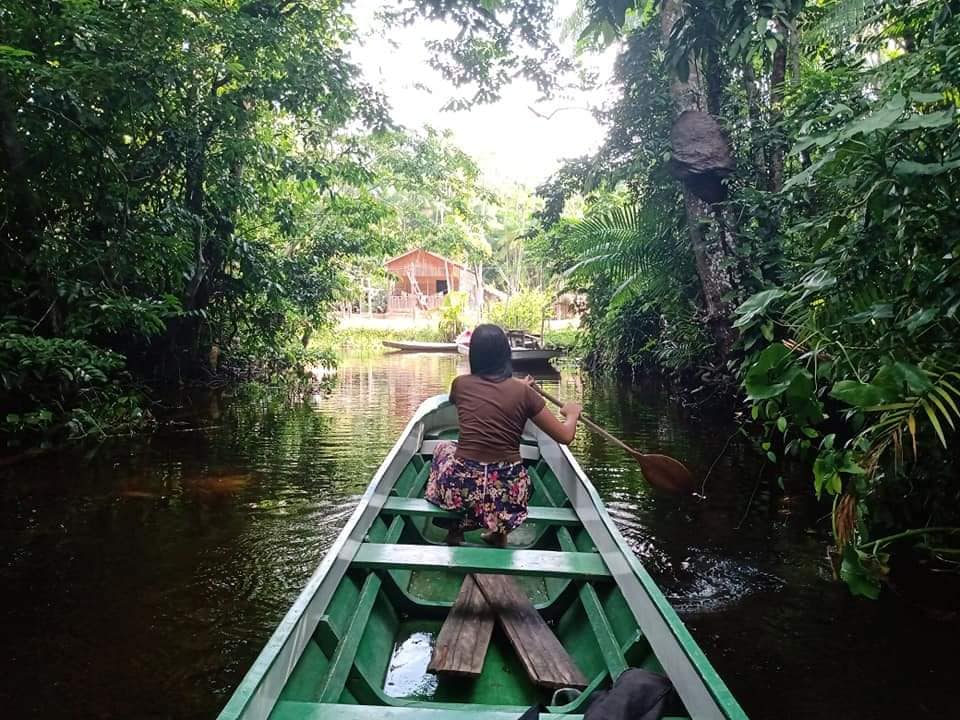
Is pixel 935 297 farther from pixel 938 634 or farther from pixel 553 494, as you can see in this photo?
pixel 553 494

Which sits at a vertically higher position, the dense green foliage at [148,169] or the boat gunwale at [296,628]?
the dense green foliage at [148,169]

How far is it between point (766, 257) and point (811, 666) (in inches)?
185

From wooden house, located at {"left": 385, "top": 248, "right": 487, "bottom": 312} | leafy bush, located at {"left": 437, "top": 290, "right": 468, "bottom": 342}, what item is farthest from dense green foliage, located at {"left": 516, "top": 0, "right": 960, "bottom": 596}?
wooden house, located at {"left": 385, "top": 248, "right": 487, "bottom": 312}

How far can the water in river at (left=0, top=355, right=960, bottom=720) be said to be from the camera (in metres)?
2.94

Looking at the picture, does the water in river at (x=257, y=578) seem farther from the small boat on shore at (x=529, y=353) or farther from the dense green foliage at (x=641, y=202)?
the small boat on shore at (x=529, y=353)

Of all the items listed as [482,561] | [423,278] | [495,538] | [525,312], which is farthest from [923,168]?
[423,278]

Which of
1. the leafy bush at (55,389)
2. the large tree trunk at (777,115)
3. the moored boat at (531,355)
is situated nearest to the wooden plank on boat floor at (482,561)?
the leafy bush at (55,389)

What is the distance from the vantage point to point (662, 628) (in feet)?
7.01

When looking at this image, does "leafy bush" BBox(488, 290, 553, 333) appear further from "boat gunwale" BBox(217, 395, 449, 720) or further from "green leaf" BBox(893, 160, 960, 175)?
"green leaf" BBox(893, 160, 960, 175)

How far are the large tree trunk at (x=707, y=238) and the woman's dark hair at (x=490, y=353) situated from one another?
4351 mm

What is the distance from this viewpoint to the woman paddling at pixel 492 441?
3.46 meters

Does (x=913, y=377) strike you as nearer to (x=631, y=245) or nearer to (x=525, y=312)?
(x=631, y=245)

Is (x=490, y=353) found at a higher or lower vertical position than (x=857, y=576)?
higher

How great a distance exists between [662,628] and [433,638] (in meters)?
1.16
